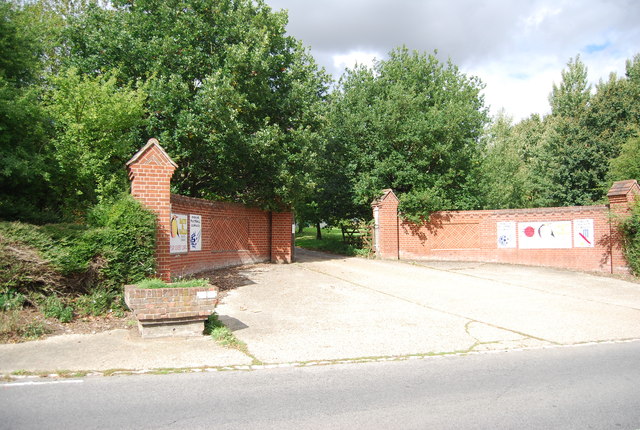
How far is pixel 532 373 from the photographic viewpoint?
5.96 meters

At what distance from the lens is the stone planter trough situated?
6.99 metres

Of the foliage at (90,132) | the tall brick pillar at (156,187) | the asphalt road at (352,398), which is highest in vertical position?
the foliage at (90,132)

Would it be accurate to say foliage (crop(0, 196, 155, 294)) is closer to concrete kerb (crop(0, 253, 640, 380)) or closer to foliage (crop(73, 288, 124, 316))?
foliage (crop(73, 288, 124, 316))

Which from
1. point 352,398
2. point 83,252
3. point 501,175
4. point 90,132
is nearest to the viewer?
point 352,398

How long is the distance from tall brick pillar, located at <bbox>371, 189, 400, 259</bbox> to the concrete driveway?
445 cm

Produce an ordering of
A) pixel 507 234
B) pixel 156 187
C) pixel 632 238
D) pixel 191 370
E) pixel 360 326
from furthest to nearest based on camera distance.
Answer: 1. pixel 507 234
2. pixel 632 238
3. pixel 156 187
4. pixel 360 326
5. pixel 191 370

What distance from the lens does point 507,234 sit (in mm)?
19109

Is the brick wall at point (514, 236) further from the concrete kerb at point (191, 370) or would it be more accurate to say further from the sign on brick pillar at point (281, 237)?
the concrete kerb at point (191, 370)

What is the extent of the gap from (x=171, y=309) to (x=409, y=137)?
15770 millimetres

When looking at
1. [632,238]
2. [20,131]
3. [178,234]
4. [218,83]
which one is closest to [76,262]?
[178,234]

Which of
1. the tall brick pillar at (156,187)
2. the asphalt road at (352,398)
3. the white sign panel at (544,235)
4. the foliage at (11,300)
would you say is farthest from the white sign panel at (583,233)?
the foliage at (11,300)

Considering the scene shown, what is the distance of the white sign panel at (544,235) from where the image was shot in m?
17.9

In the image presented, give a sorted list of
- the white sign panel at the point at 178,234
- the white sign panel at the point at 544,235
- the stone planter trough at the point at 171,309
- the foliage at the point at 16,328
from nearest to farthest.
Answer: the foliage at the point at 16,328
the stone planter trough at the point at 171,309
the white sign panel at the point at 178,234
the white sign panel at the point at 544,235

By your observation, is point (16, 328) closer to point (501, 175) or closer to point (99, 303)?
point (99, 303)
